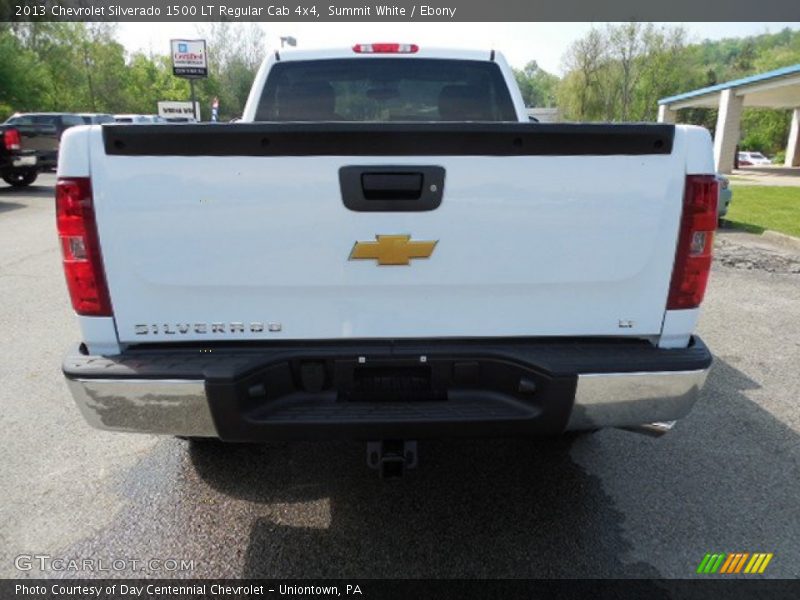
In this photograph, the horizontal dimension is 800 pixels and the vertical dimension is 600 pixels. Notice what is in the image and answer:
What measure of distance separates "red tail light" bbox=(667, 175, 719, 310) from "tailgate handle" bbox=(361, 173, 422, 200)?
37.9 inches

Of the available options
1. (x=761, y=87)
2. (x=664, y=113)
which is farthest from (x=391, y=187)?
(x=664, y=113)

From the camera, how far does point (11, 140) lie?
14.9 metres

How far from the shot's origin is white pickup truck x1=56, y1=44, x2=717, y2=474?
202 cm

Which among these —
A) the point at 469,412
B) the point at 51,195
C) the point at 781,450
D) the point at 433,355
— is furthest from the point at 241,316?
the point at 51,195

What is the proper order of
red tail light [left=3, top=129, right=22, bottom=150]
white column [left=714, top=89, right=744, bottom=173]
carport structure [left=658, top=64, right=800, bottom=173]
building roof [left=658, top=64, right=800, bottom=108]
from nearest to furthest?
red tail light [left=3, top=129, right=22, bottom=150] < building roof [left=658, top=64, right=800, bottom=108] < carport structure [left=658, top=64, right=800, bottom=173] < white column [left=714, top=89, right=744, bottom=173]

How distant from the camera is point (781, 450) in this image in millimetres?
3291

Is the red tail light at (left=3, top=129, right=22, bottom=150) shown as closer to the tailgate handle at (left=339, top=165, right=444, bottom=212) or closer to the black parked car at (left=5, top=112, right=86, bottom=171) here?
the black parked car at (left=5, top=112, right=86, bottom=171)

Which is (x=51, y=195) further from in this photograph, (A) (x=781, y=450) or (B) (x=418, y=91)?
(A) (x=781, y=450)

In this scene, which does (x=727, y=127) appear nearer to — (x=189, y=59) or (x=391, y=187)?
(x=189, y=59)

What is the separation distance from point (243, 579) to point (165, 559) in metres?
0.37

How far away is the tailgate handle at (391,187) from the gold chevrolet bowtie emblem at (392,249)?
11 centimetres

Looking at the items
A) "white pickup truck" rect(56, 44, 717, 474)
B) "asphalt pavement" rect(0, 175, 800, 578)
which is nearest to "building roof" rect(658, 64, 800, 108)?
"asphalt pavement" rect(0, 175, 800, 578)

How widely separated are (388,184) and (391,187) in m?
0.01

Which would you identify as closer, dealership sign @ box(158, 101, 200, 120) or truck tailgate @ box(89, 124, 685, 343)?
truck tailgate @ box(89, 124, 685, 343)
